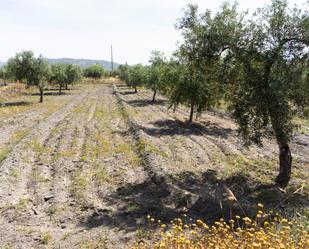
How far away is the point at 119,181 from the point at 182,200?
12.4ft

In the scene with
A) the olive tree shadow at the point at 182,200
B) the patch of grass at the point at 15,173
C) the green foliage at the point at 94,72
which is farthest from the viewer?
the green foliage at the point at 94,72

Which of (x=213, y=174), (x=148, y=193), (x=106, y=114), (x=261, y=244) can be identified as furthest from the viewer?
(x=106, y=114)

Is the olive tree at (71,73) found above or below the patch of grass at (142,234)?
above

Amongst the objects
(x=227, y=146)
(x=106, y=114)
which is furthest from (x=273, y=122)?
(x=106, y=114)

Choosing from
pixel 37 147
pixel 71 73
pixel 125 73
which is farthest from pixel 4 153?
pixel 125 73

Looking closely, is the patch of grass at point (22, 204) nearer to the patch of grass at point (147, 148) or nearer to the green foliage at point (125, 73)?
the patch of grass at point (147, 148)

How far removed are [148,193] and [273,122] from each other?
6.18 m

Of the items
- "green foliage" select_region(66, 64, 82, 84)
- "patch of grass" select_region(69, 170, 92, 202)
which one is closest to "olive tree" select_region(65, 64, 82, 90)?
"green foliage" select_region(66, 64, 82, 84)

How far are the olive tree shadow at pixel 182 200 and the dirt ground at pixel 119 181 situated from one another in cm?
4

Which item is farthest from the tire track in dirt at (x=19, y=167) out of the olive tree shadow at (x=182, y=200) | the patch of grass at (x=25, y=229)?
the olive tree shadow at (x=182, y=200)

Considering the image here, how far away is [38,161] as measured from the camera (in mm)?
18234

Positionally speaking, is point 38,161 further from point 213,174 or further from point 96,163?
point 213,174

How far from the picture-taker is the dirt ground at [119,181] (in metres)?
10.8

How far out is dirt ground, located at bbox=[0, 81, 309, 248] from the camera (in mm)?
10799
